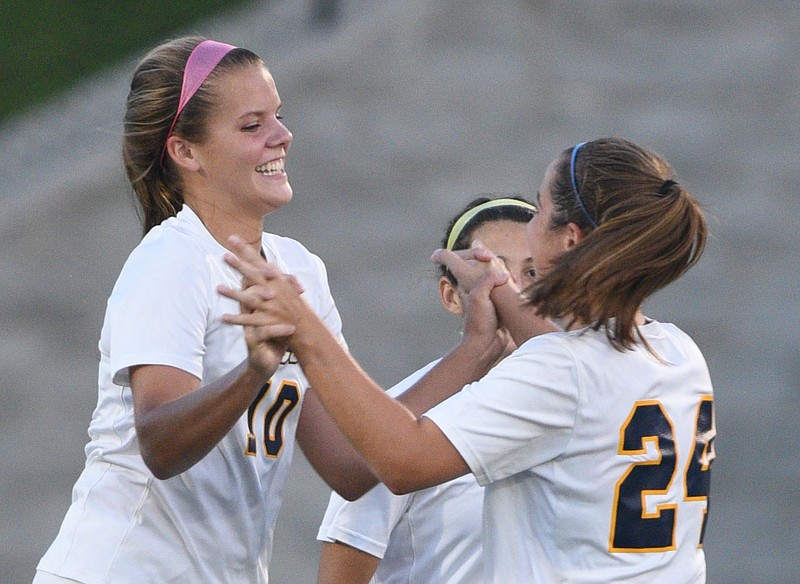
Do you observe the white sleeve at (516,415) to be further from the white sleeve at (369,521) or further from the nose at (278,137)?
the nose at (278,137)

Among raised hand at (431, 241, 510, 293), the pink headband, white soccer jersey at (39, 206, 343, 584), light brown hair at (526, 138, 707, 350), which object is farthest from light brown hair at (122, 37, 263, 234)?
light brown hair at (526, 138, 707, 350)

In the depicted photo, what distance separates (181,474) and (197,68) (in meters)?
0.82

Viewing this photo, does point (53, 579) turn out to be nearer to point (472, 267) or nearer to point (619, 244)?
point (472, 267)

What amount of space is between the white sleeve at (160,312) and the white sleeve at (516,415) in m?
0.49

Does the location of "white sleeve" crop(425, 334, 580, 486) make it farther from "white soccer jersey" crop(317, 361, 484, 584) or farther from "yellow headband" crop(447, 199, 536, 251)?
"yellow headband" crop(447, 199, 536, 251)

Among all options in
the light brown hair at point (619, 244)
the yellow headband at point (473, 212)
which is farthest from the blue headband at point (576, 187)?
the yellow headband at point (473, 212)

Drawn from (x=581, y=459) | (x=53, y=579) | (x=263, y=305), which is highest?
(x=263, y=305)

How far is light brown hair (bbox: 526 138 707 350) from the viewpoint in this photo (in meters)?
2.17

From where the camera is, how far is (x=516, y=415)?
6.93ft

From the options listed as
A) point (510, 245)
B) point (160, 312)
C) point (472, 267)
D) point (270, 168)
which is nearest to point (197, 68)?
point (270, 168)

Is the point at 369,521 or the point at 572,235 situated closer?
the point at 572,235

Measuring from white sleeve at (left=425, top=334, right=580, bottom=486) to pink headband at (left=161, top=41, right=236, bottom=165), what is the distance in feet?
2.92

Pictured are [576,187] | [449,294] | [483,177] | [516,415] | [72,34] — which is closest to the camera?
[516,415]

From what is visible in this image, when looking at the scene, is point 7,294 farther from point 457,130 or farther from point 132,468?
point 132,468
